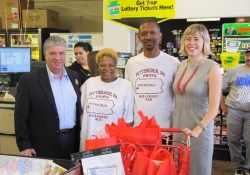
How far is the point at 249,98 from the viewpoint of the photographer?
176 inches

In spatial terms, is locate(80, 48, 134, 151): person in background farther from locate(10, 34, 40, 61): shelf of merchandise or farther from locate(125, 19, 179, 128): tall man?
locate(10, 34, 40, 61): shelf of merchandise

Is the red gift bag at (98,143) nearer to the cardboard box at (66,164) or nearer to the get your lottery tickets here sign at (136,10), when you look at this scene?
the cardboard box at (66,164)

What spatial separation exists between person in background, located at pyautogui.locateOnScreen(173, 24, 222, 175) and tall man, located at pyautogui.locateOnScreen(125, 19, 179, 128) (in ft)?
0.36

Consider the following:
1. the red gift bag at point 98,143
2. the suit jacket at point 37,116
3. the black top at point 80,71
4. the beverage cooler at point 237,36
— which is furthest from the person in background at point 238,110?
the red gift bag at point 98,143

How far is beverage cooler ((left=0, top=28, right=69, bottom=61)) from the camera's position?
312 inches

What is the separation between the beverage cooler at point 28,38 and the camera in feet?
26.0

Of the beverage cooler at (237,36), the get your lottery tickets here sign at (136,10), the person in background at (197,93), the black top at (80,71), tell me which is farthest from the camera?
the beverage cooler at (237,36)

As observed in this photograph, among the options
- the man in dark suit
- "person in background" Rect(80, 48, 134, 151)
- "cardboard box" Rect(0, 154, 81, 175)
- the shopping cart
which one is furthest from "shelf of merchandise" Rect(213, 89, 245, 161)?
"cardboard box" Rect(0, 154, 81, 175)

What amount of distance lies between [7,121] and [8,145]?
1.14 feet

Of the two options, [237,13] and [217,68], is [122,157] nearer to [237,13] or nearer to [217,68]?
[217,68]

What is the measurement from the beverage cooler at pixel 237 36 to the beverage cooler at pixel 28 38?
4178mm

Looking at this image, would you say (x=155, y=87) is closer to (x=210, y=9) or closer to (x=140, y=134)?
(x=140, y=134)

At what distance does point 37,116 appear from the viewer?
2.45 metres

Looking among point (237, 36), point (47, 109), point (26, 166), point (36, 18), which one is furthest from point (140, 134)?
point (36, 18)
